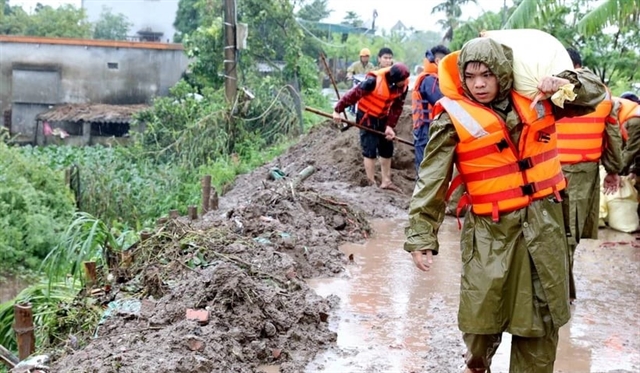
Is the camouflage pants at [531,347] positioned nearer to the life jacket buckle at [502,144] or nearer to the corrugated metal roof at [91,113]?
the life jacket buckle at [502,144]

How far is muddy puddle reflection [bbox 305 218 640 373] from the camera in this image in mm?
4603

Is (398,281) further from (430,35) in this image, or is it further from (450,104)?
(430,35)

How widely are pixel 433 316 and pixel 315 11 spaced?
1310 inches

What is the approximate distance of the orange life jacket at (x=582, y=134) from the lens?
18.4ft

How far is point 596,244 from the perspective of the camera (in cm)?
805

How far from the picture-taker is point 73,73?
2550 centimetres

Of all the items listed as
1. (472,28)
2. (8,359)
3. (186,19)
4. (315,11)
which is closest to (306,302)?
(8,359)

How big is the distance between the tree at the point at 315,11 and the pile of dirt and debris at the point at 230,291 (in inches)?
1099

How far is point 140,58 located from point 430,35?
128 feet

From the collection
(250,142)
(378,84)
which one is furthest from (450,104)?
(250,142)

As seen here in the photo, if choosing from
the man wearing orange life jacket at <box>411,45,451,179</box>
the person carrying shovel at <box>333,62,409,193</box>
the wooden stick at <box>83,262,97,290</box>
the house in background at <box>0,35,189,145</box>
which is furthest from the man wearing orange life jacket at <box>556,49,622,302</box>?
the house in background at <box>0,35,189,145</box>

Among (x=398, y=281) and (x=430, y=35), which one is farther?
(x=430, y=35)

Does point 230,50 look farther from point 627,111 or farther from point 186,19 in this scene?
point 186,19

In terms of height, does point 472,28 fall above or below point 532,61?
above
